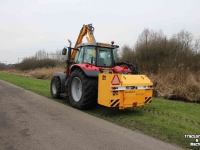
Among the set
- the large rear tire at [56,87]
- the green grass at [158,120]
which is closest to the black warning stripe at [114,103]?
the green grass at [158,120]

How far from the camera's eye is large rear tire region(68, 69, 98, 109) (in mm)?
7453

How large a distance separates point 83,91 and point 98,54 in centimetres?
173

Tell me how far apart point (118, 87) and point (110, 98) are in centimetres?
41

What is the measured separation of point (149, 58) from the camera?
17.1 m

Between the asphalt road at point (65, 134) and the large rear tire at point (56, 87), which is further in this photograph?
the large rear tire at point (56, 87)

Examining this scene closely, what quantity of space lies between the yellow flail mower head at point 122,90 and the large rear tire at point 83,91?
1.48 ft

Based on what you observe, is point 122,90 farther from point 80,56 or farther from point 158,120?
point 80,56

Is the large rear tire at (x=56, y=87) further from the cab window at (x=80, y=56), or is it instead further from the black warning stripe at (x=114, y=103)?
the black warning stripe at (x=114, y=103)

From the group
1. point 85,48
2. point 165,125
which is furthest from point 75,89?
point 165,125

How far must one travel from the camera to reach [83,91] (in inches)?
295

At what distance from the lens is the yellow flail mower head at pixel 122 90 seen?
6578 millimetres

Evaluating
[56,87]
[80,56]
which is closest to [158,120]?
Answer: [80,56]

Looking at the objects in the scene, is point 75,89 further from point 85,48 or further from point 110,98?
point 110,98

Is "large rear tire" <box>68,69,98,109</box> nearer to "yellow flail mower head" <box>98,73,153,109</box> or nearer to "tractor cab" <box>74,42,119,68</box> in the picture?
"yellow flail mower head" <box>98,73,153,109</box>
